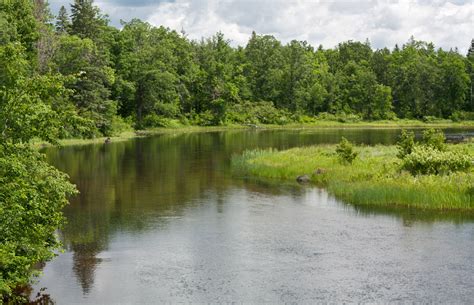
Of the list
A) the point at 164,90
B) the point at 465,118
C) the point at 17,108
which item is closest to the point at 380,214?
the point at 17,108

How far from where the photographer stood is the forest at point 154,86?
778 inches

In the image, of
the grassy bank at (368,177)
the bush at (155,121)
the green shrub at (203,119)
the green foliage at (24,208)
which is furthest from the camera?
the green shrub at (203,119)

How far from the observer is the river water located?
21.9m

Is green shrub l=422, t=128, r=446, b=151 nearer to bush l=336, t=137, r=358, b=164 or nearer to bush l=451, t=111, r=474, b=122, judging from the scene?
bush l=336, t=137, r=358, b=164

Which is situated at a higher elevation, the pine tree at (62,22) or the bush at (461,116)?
the pine tree at (62,22)

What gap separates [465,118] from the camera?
149 meters

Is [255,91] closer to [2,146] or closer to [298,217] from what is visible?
[298,217]

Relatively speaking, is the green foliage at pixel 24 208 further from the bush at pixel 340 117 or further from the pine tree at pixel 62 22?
the bush at pixel 340 117

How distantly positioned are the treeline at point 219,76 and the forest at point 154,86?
10.3 inches

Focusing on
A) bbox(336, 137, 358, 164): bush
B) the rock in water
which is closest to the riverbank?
bbox(336, 137, 358, 164): bush

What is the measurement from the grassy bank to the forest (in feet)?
54.4

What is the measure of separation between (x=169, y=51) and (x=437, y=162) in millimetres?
89474

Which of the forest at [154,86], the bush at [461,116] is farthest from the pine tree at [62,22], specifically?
the bush at [461,116]

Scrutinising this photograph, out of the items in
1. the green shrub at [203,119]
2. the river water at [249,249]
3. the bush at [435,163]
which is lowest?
the river water at [249,249]
